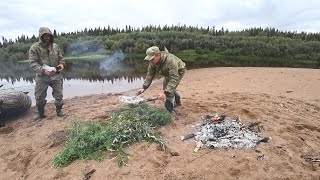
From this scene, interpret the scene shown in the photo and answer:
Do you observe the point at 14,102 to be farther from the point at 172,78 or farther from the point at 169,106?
the point at 172,78

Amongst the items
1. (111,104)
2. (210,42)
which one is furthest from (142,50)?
(111,104)

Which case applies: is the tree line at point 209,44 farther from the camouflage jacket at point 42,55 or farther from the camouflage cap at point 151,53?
the camouflage cap at point 151,53

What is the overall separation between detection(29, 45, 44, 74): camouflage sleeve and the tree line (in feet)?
81.8

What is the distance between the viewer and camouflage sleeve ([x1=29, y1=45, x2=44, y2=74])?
7.45m

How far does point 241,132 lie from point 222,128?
13.8 inches

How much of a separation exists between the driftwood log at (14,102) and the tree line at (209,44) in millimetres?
24080

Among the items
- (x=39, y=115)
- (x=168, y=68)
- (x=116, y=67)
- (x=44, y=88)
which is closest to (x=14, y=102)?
(x=39, y=115)

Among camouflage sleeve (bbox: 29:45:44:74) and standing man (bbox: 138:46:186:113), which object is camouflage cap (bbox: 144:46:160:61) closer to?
standing man (bbox: 138:46:186:113)

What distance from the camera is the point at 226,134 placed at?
5.73 metres

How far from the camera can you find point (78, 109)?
8.52m

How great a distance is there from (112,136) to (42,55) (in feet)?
10.6

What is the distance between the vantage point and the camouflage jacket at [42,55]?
7.46m

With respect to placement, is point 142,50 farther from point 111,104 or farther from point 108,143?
point 108,143

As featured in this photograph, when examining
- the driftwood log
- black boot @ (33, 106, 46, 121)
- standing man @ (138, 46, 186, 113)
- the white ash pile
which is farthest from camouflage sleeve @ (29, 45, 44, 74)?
the white ash pile
